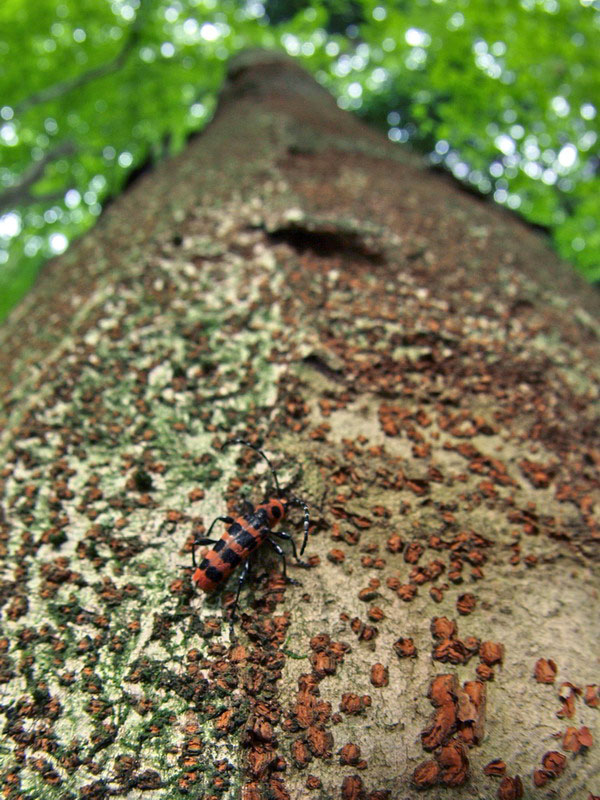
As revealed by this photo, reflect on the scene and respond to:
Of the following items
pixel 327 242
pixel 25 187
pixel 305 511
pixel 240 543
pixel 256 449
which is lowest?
pixel 240 543

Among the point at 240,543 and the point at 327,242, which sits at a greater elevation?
the point at 327,242

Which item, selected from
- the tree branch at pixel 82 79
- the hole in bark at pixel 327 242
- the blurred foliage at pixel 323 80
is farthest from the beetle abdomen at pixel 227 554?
the tree branch at pixel 82 79

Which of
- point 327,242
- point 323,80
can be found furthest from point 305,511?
point 323,80

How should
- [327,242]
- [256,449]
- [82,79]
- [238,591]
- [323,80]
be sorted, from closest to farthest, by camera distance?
[238,591] < [256,449] < [327,242] < [82,79] < [323,80]

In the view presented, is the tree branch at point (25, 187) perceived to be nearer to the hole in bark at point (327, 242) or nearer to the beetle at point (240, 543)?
the hole in bark at point (327, 242)

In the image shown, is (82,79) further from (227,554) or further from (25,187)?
(227,554)

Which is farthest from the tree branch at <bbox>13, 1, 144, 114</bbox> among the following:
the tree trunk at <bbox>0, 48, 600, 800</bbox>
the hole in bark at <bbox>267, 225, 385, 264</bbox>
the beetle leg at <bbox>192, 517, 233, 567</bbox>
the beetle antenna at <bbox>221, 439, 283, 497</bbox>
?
the beetle leg at <bbox>192, 517, 233, 567</bbox>
